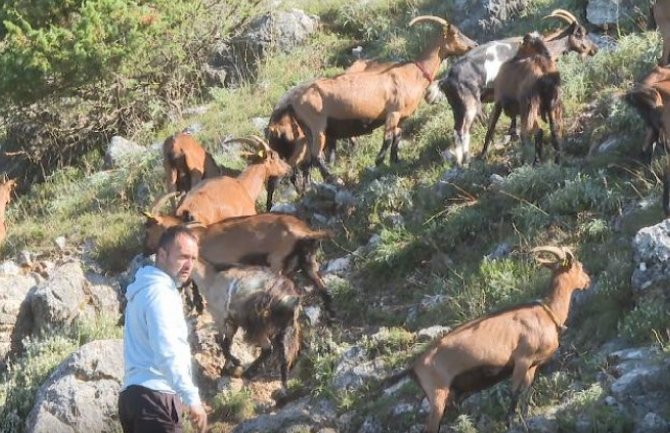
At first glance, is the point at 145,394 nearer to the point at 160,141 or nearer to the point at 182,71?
the point at 160,141

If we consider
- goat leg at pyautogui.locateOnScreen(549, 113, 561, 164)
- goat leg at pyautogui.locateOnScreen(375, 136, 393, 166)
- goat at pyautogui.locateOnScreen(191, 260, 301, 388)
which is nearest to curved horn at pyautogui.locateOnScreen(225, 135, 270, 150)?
goat leg at pyautogui.locateOnScreen(375, 136, 393, 166)

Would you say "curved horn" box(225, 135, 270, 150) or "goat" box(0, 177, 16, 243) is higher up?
"curved horn" box(225, 135, 270, 150)

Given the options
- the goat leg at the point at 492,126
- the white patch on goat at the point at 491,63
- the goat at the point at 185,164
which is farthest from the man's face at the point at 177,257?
the white patch on goat at the point at 491,63

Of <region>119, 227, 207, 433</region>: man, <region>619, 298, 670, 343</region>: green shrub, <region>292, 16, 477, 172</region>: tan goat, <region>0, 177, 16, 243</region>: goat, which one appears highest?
<region>119, 227, 207, 433</region>: man

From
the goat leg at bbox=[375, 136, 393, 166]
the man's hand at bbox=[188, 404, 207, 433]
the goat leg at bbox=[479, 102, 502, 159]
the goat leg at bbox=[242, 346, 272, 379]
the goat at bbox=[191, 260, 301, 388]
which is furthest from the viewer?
the goat leg at bbox=[375, 136, 393, 166]

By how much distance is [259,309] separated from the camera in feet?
33.6

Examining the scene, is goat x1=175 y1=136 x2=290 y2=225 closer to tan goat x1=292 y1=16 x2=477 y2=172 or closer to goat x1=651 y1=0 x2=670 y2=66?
tan goat x1=292 y1=16 x2=477 y2=172

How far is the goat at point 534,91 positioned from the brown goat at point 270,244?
2.46m

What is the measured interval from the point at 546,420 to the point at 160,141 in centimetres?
976

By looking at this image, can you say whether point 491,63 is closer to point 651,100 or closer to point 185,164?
point 651,100

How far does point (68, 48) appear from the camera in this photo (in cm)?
1647

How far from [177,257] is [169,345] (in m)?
0.50

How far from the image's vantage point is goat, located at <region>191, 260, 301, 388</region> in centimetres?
1024

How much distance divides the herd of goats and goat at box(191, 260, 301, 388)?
0.01 m
